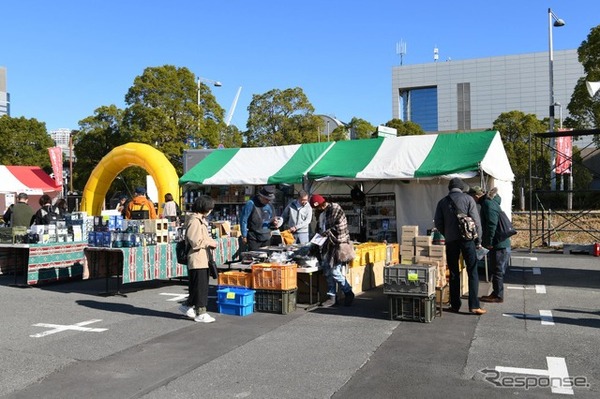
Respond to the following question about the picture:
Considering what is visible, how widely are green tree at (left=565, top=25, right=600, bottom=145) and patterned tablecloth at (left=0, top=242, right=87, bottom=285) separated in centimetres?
1981

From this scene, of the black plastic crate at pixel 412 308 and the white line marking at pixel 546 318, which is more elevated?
the black plastic crate at pixel 412 308

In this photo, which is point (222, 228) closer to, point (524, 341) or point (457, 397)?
point (524, 341)

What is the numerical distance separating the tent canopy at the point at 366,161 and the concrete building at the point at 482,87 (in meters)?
75.1

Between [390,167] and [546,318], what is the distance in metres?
5.70

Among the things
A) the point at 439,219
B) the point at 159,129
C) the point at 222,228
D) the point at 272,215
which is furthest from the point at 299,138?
the point at 439,219

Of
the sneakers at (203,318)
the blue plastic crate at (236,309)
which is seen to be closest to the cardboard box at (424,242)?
the blue plastic crate at (236,309)

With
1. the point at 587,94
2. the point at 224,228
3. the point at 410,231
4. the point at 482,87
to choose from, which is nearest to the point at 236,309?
the point at 410,231

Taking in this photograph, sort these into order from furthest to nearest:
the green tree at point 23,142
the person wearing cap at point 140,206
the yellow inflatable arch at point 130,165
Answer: the green tree at point 23,142, the yellow inflatable arch at point 130,165, the person wearing cap at point 140,206

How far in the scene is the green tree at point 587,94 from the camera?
21.4 meters

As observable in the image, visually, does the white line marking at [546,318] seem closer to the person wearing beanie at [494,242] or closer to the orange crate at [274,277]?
the person wearing beanie at [494,242]

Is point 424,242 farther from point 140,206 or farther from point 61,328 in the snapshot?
point 140,206

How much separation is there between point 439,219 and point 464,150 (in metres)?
4.66

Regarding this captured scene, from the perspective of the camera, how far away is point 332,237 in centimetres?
837

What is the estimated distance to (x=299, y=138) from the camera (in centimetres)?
3334
